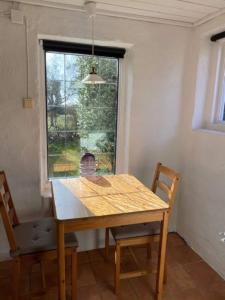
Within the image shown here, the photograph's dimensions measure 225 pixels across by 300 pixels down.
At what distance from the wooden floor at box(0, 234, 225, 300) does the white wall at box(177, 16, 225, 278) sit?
0.56 ft

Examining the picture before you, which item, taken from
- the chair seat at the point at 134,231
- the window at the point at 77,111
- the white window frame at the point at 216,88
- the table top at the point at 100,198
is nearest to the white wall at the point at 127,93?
the window at the point at 77,111

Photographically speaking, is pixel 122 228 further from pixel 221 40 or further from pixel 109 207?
pixel 221 40

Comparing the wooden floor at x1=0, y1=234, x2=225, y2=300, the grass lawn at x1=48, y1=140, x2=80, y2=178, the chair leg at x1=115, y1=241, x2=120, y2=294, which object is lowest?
the wooden floor at x1=0, y1=234, x2=225, y2=300

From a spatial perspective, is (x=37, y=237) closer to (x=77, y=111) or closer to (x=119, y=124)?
(x=77, y=111)

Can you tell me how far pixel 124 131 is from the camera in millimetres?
2422

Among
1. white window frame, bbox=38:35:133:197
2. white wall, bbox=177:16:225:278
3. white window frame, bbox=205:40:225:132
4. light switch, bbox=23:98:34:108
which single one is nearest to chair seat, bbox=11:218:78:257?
white window frame, bbox=38:35:133:197

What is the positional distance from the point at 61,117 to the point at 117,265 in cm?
137

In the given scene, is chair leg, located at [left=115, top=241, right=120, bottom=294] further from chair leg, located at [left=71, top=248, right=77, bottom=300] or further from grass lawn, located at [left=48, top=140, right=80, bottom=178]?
grass lawn, located at [left=48, top=140, right=80, bottom=178]

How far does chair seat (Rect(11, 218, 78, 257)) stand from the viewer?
1553 millimetres

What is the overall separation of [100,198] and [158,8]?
159 centimetres

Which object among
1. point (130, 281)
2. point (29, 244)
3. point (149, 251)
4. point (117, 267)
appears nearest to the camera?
point (29, 244)

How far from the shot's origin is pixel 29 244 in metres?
1.58

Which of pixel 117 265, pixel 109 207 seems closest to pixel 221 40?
pixel 109 207

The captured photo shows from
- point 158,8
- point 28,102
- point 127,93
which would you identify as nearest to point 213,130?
point 127,93
